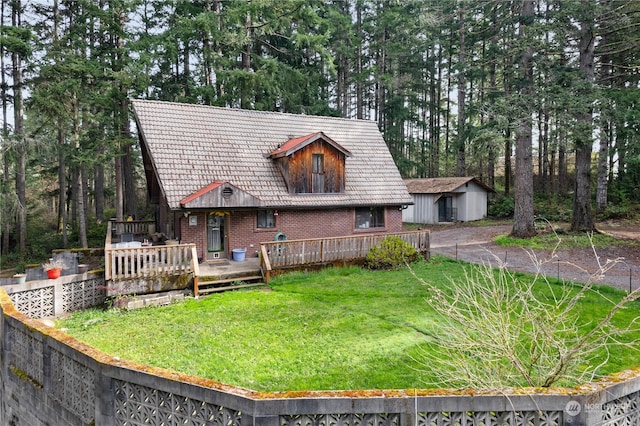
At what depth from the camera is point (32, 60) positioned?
66.7 ft

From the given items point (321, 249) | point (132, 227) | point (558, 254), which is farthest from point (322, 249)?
point (132, 227)

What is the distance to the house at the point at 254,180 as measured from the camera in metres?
13.9

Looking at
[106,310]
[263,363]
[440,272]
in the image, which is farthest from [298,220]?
[263,363]

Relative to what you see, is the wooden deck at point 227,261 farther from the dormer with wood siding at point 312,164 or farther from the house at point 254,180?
the dormer with wood siding at point 312,164

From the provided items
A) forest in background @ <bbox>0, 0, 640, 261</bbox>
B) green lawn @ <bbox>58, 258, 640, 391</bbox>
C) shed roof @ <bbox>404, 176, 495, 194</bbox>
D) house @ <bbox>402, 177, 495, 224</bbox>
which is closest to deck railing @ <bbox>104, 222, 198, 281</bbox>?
green lawn @ <bbox>58, 258, 640, 391</bbox>

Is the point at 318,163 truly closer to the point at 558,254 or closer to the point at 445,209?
the point at 558,254

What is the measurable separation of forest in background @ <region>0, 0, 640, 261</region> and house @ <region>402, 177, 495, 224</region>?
2.73m

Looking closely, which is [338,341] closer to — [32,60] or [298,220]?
[298,220]

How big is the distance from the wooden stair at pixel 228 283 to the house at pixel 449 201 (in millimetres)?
18053

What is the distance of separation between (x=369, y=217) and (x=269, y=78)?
1140cm

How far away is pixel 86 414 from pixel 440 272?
11.0 m

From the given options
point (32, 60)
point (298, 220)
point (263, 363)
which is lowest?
point (263, 363)

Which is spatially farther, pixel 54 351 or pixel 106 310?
pixel 106 310

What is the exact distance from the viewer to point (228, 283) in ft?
40.6
